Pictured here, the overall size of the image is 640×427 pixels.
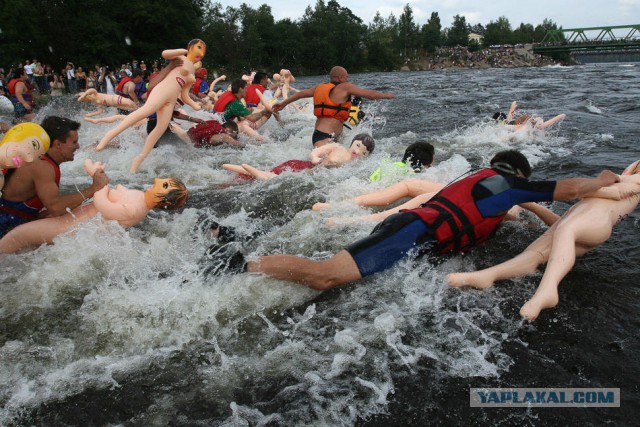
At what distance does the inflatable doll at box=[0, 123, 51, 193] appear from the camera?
153 inches

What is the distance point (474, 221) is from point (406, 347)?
52.8 inches

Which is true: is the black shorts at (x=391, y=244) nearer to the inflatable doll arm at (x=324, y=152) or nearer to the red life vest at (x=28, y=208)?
the red life vest at (x=28, y=208)

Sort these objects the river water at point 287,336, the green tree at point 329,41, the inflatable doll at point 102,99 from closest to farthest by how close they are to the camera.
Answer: the river water at point 287,336 → the inflatable doll at point 102,99 → the green tree at point 329,41

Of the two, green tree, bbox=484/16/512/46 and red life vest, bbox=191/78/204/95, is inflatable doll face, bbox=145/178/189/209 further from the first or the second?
green tree, bbox=484/16/512/46

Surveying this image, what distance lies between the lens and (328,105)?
27.0 feet

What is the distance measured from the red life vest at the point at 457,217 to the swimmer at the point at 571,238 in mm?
318

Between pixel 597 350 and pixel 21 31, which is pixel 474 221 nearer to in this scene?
pixel 597 350

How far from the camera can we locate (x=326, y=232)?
504 cm

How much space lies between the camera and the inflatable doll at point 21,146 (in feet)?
12.8

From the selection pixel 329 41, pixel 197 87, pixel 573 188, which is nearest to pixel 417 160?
pixel 573 188

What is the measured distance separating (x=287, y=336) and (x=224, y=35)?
76.4 meters

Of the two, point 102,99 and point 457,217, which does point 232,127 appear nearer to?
point 102,99

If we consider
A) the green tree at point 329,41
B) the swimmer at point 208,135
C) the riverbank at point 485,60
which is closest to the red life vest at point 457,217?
the swimmer at point 208,135

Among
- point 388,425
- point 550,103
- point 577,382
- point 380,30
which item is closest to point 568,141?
point 550,103
